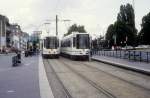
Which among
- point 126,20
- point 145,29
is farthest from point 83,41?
point 126,20

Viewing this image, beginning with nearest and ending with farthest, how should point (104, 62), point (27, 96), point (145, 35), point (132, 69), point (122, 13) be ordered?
point (27, 96) < point (132, 69) < point (104, 62) < point (145, 35) < point (122, 13)

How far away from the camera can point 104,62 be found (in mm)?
44188

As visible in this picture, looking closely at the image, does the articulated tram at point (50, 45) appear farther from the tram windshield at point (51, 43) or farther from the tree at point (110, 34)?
the tree at point (110, 34)

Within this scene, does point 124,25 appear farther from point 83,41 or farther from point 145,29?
point 83,41

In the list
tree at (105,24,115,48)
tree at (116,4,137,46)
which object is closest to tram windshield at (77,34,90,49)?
tree at (116,4,137,46)

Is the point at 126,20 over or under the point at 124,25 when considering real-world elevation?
over

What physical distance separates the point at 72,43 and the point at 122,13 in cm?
9159

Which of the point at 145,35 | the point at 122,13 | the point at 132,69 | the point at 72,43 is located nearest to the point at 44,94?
the point at 132,69

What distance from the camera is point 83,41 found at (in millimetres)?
49594

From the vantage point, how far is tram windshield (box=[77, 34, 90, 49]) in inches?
1949

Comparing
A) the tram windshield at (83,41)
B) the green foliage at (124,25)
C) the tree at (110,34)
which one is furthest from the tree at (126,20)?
the tram windshield at (83,41)

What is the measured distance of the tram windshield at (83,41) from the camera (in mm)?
49500

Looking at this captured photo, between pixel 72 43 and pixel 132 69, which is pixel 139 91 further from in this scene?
pixel 72 43

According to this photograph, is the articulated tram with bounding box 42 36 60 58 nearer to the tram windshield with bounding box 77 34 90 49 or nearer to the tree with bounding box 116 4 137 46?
the tram windshield with bounding box 77 34 90 49
